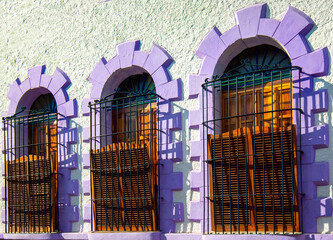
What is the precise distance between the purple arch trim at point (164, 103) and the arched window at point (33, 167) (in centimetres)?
90

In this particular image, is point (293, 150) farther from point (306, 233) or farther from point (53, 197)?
point (53, 197)

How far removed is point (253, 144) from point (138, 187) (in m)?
2.12

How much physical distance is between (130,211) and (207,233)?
1531 mm

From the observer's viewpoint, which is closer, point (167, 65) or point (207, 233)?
point (207, 233)

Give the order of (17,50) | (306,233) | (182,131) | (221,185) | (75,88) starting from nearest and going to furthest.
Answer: (306,233), (221,185), (182,131), (75,88), (17,50)

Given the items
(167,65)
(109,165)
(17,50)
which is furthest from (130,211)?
(17,50)

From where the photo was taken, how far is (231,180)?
1053 centimetres

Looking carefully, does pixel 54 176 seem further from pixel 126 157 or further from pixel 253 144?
pixel 253 144

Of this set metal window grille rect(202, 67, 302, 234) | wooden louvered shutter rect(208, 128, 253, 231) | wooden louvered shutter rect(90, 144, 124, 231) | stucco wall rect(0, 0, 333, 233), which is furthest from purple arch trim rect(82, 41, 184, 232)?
wooden louvered shutter rect(208, 128, 253, 231)

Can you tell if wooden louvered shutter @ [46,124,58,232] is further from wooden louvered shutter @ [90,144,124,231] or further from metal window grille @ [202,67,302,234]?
metal window grille @ [202,67,302,234]

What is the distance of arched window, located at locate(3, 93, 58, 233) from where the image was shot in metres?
13.0

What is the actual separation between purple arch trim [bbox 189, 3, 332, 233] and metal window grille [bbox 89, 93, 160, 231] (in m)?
0.74

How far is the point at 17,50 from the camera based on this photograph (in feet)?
46.3

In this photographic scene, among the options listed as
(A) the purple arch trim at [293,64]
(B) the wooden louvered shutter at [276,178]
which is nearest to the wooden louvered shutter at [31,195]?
(A) the purple arch trim at [293,64]
